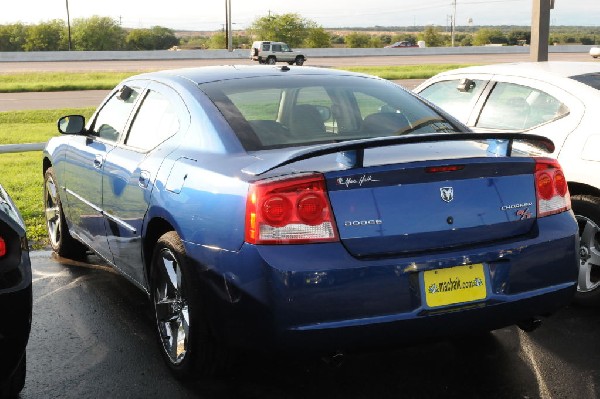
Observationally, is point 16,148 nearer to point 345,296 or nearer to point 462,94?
point 462,94

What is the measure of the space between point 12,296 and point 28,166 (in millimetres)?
10070

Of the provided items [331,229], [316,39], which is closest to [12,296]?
[331,229]

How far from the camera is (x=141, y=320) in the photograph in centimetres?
546

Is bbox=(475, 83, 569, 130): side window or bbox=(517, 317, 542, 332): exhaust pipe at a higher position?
bbox=(475, 83, 569, 130): side window

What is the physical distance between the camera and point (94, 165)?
571cm

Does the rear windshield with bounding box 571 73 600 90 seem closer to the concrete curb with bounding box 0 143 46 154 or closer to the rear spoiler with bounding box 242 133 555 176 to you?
the rear spoiler with bounding box 242 133 555 176

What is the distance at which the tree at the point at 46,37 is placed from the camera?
112 m

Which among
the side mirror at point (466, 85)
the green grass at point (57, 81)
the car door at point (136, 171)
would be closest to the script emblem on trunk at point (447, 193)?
the car door at point (136, 171)

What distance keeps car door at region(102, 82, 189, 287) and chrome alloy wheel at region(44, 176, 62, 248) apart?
1.74 meters

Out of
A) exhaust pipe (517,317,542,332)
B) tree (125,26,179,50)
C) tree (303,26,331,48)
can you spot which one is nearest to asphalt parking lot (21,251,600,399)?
exhaust pipe (517,317,542,332)

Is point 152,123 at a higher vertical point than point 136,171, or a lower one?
higher

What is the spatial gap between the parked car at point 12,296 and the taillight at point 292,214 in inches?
39.6

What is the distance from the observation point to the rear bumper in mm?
3584

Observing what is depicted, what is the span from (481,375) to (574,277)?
0.71 metres
